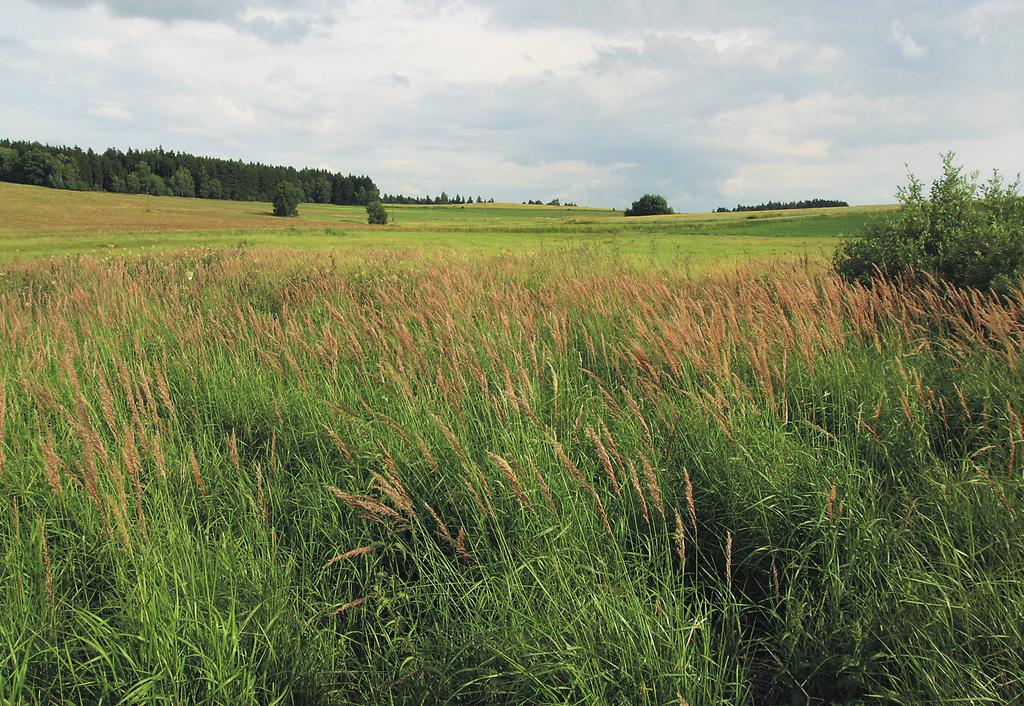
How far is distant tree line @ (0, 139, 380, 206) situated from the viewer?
3787 inches

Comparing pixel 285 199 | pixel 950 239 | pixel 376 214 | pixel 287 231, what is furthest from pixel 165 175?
pixel 950 239

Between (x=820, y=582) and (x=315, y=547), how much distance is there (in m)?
2.18

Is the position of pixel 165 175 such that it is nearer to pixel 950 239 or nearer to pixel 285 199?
pixel 285 199

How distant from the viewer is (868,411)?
3566 mm

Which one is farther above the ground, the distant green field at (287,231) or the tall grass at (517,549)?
the distant green field at (287,231)

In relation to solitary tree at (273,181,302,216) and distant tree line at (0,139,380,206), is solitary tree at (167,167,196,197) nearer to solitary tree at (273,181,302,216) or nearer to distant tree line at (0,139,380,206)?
distant tree line at (0,139,380,206)

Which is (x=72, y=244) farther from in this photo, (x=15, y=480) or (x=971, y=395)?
(x=971, y=395)

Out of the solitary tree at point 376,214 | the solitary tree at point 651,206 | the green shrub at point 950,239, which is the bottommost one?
the green shrub at point 950,239

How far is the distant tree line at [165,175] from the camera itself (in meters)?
96.2

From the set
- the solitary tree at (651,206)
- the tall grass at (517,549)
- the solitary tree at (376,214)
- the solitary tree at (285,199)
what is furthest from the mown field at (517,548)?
the solitary tree at (651,206)

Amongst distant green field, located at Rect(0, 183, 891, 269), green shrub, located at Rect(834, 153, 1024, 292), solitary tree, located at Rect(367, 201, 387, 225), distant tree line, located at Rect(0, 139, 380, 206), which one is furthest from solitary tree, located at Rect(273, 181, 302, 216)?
green shrub, located at Rect(834, 153, 1024, 292)

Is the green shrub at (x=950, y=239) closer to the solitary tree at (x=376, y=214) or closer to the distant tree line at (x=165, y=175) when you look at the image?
the solitary tree at (x=376, y=214)

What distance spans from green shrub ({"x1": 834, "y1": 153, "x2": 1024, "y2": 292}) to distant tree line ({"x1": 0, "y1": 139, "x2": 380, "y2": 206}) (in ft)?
301

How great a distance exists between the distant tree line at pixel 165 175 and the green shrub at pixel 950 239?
91.7 metres
